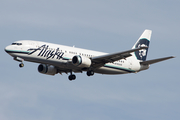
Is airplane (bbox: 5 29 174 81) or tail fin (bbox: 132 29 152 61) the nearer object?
airplane (bbox: 5 29 174 81)

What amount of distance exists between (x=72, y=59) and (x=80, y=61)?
128 centimetres

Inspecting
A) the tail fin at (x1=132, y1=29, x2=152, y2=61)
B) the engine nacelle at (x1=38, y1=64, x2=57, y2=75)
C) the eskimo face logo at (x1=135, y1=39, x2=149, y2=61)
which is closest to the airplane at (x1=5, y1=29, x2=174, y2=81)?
the engine nacelle at (x1=38, y1=64, x2=57, y2=75)

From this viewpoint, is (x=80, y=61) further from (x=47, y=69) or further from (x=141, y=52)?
(x=141, y=52)

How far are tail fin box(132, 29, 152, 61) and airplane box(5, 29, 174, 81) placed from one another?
295 centimetres

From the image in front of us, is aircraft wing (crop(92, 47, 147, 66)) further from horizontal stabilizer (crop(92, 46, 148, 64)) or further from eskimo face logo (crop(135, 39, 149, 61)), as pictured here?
eskimo face logo (crop(135, 39, 149, 61))

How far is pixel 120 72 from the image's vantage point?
60.5 m

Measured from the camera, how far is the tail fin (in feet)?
216

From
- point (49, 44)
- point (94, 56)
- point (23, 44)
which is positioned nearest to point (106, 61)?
point (94, 56)

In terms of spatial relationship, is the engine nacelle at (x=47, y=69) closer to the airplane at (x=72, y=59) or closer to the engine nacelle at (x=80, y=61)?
the airplane at (x=72, y=59)

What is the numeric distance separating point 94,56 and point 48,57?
8.29m

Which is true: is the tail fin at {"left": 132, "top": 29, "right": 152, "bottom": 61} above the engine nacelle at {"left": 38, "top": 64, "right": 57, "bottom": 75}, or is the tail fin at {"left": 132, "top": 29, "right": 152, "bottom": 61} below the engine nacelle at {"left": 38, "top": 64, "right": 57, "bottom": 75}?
above

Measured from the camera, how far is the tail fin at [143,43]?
6575cm

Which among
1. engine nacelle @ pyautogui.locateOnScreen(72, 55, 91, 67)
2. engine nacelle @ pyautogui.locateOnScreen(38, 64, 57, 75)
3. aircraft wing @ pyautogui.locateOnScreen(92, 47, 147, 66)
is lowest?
engine nacelle @ pyautogui.locateOnScreen(38, 64, 57, 75)

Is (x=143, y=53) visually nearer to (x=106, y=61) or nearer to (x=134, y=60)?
(x=134, y=60)
